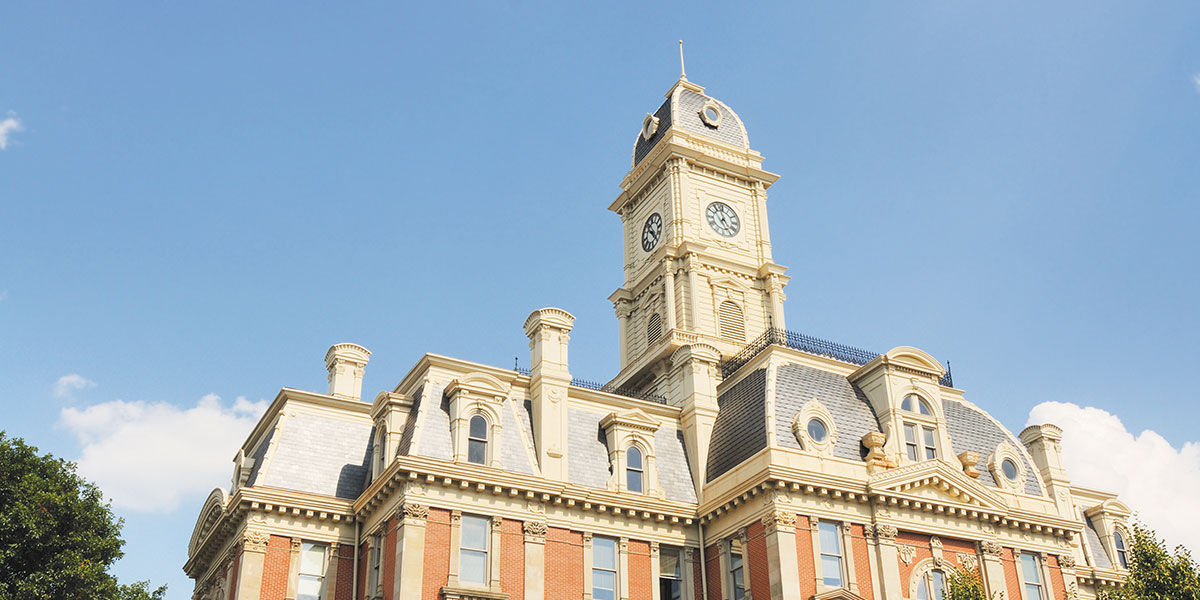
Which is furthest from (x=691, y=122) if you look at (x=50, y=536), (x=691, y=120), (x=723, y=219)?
(x=50, y=536)

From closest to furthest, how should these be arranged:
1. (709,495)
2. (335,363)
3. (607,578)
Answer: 1. (607,578)
2. (709,495)
3. (335,363)

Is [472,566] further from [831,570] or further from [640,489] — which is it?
[831,570]

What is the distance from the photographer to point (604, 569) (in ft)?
127

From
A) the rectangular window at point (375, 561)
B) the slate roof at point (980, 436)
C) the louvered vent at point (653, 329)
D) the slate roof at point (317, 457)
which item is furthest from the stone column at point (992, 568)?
the slate roof at point (317, 457)

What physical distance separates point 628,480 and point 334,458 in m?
10.7

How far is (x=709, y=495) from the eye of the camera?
4138 cm

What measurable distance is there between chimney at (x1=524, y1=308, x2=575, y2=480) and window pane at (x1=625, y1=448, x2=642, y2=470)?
283 cm

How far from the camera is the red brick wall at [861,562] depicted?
38125mm

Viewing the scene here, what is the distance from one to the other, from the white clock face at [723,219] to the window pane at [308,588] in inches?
1130

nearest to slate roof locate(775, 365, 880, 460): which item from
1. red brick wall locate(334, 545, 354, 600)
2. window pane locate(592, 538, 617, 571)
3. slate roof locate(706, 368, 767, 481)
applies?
slate roof locate(706, 368, 767, 481)

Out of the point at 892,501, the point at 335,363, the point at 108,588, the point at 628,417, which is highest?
the point at 335,363

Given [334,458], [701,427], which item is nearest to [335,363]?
[334,458]

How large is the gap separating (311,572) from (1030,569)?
86.2 feet

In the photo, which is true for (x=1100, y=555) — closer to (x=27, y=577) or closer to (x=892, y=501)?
(x=892, y=501)
